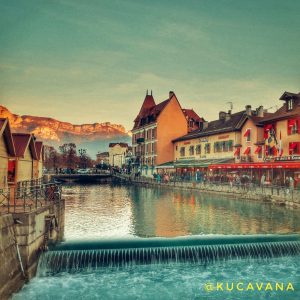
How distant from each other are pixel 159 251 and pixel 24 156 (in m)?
15.0

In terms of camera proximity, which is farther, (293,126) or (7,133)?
(293,126)

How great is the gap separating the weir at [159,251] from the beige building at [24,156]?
985 centimetres

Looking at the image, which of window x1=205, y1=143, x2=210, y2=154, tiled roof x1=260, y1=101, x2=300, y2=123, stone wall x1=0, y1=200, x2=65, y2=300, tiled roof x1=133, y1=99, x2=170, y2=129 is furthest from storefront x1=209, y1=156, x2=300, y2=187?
tiled roof x1=133, y1=99, x2=170, y2=129

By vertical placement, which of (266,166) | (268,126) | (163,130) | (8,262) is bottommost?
(8,262)

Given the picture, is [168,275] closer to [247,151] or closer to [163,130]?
[247,151]

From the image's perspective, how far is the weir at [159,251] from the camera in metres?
17.5

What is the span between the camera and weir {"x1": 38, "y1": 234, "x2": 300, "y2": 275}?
1747 centimetres

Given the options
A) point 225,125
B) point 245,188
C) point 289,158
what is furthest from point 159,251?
point 225,125

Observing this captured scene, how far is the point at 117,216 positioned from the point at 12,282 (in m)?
17.5

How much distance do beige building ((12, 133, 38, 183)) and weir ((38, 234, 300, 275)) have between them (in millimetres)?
9853

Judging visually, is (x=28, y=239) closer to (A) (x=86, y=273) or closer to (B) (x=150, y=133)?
(A) (x=86, y=273)

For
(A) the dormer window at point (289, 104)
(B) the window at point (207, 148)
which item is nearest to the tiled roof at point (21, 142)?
(A) the dormer window at point (289, 104)

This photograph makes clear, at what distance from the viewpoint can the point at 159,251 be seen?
18.4 m

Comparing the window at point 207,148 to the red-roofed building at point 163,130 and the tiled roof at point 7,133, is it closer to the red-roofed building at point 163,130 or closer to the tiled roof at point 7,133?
the red-roofed building at point 163,130
